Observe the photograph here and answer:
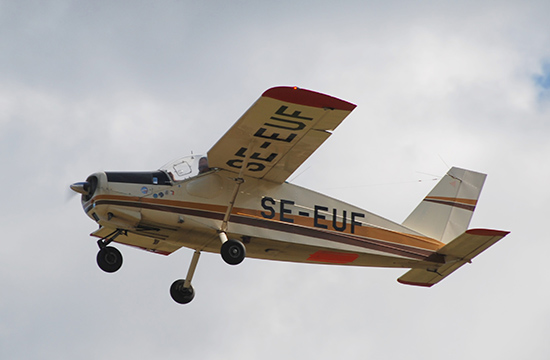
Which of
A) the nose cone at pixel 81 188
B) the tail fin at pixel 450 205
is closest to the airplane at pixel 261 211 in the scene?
the nose cone at pixel 81 188

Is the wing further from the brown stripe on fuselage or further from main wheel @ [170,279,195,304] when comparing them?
main wheel @ [170,279,195,304]

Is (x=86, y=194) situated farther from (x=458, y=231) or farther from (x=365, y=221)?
(x=458, y=231)

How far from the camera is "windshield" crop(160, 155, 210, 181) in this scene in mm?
15344

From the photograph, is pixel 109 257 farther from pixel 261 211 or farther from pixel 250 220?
pixel 261 211

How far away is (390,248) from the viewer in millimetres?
16750

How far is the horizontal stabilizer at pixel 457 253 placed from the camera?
15492 millimetres

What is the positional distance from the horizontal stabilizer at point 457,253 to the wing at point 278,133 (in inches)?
130

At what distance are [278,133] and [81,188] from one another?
11.4 feet

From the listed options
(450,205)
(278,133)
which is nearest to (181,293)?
(278,133)

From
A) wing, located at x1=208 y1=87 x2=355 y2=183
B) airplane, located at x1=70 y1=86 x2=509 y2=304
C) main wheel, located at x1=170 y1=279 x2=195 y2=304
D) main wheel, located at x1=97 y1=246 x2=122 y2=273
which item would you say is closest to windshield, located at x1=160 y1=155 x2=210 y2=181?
airplane, located at x1=70 y1=86 x2=509 y2=304

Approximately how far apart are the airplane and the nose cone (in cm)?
2

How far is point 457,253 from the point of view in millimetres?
16469

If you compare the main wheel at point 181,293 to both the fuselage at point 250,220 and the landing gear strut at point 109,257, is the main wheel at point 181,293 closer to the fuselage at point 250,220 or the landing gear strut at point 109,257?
the fuselage at point 250,220

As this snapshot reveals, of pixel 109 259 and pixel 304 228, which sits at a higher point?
pixel 304 228
